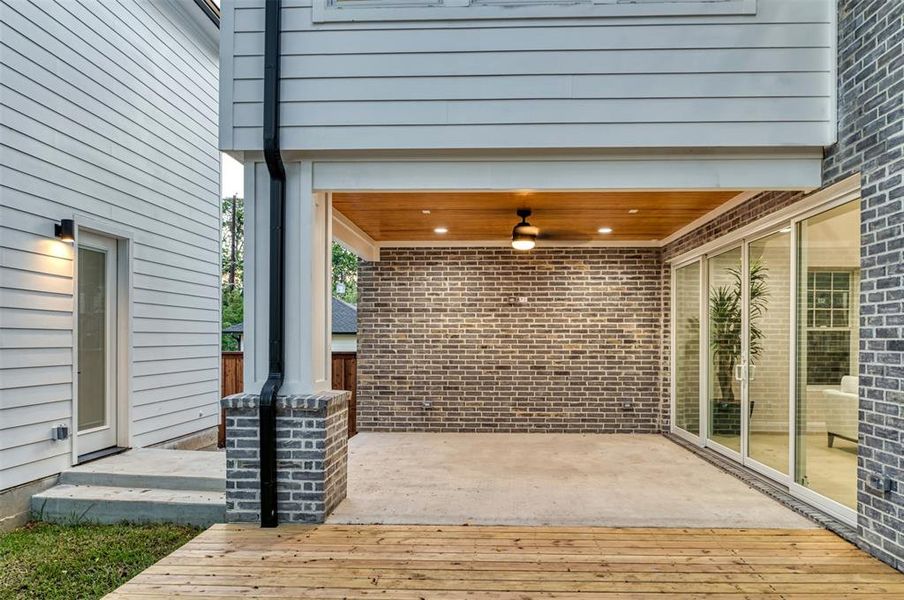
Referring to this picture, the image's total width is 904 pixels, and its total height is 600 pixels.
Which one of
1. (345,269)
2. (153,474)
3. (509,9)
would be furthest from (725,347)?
(345,269)

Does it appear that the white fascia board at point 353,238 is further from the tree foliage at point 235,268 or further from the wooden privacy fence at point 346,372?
the tree foliage at point 235,268

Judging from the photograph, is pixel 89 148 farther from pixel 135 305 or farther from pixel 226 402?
pixel 226 402

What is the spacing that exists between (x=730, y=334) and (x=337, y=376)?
16.0 ft

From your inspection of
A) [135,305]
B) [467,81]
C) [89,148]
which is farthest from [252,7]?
[135,305]

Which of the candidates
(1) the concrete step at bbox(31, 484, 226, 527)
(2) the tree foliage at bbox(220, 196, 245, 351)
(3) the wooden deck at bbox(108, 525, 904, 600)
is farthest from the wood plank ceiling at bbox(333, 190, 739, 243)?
(2) the tree foliage at bbox(220, 196, 245, 351)

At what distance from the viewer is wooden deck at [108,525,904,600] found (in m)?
2.77

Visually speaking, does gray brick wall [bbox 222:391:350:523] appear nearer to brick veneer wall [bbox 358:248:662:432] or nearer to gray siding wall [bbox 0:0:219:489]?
gray siding wall [bbox 0:0:219:489]

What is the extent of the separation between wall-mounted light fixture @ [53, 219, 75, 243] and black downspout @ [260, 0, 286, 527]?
2.18 metres

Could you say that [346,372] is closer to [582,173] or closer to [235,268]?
→ [582,173]

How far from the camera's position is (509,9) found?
3.69 meters

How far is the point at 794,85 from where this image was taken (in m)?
3.57

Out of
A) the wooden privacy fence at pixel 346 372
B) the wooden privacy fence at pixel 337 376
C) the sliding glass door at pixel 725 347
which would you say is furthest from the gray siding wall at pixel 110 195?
the sliding glass door at pixel 725 347

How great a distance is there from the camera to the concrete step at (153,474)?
4441 millimetres

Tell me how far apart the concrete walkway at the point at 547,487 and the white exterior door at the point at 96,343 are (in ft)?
7.84
